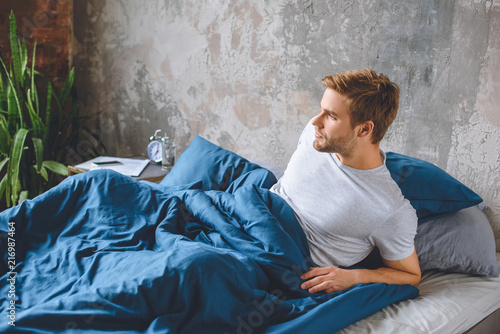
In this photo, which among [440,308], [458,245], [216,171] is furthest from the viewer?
[216,171]

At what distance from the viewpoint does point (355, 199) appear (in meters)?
1.58

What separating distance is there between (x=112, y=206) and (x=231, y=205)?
419mm

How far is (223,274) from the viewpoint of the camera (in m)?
1.25

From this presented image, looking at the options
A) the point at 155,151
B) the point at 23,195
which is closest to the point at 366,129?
the point at 155,151

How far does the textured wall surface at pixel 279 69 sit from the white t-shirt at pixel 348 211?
49 centimetres

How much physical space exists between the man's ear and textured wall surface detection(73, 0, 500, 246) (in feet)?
1.90

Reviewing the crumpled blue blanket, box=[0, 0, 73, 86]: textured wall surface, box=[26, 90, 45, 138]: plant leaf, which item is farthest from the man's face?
box=[0, 0, 73, 86]: textured wall surface

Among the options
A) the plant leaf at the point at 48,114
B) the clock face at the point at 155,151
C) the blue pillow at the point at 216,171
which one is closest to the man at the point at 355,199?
the blue pillow at the point at 216,171

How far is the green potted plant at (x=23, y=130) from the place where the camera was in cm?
273

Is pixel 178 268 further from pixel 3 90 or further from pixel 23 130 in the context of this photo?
pixel 3 90

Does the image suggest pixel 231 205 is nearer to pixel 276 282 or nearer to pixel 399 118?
pixel 276 282

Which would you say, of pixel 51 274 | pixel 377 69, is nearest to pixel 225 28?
pixel 377 69

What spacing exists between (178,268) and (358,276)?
24.5 inches

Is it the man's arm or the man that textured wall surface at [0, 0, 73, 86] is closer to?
the man
